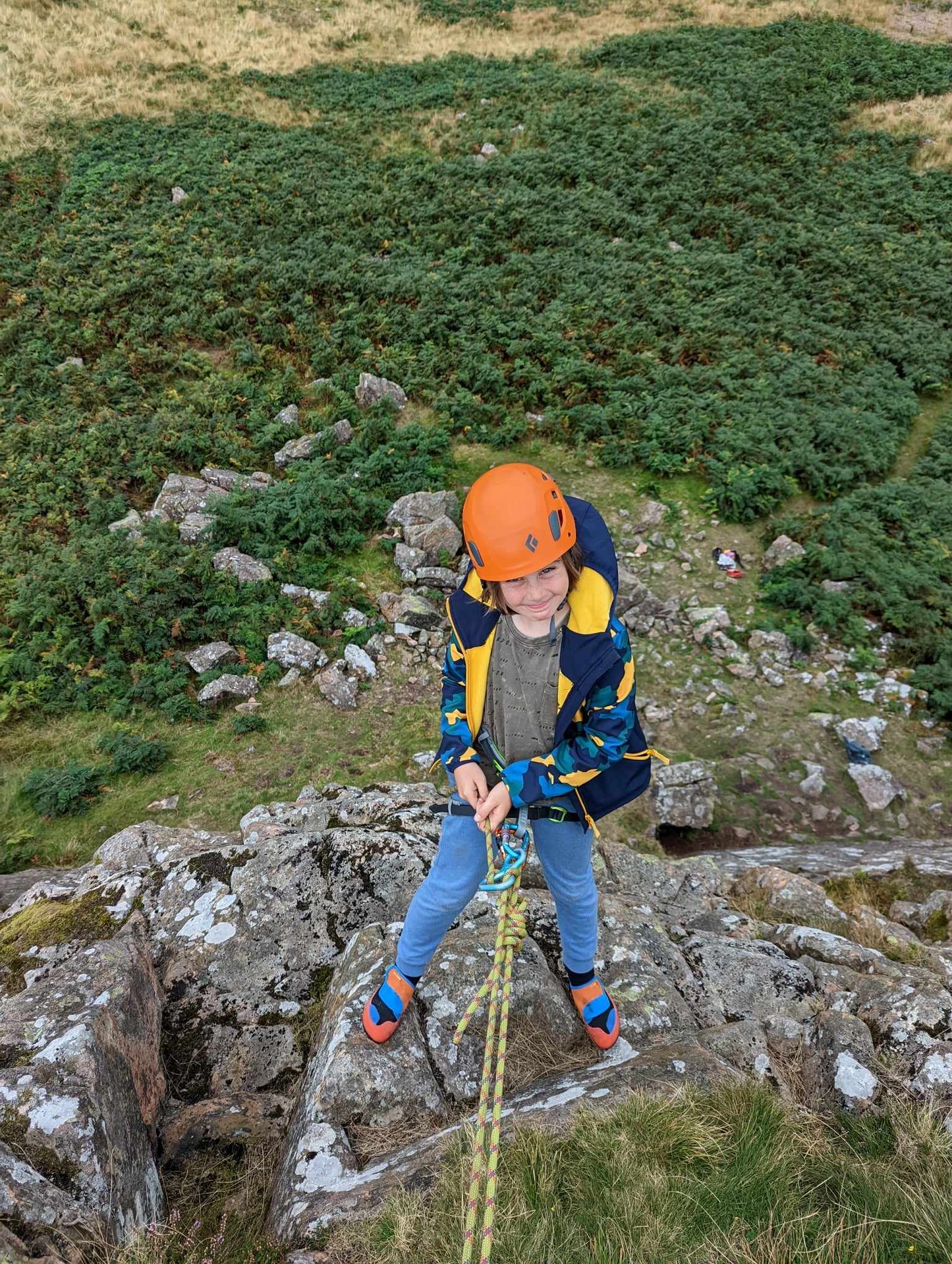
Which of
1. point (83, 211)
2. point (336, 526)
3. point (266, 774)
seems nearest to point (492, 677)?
point (266, 774)

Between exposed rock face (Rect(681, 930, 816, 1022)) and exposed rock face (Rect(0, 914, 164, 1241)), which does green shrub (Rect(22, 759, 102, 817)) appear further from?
exposed rock face (Rect(681, 930, 816, 1022))

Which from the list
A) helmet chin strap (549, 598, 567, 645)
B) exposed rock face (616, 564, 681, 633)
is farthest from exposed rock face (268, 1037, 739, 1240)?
exposed rock face (616, 564, 681, 633)

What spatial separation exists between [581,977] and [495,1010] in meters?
1.18

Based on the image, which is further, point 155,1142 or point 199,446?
point 199,446

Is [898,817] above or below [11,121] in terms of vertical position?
below

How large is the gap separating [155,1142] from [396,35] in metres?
32.6

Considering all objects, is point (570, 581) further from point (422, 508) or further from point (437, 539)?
point (422, 508)

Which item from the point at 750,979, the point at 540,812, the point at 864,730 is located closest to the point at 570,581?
the point at 540,812

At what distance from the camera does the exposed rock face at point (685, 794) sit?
7.25 metres

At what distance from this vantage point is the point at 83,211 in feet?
53.1

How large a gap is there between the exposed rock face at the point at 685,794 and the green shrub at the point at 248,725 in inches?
177

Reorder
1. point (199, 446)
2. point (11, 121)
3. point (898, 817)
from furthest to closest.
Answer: point (11, 121) → point (199, 446) → point (898, 817)

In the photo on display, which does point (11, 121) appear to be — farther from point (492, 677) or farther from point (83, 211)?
point (492, 677)

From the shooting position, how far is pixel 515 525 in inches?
102
